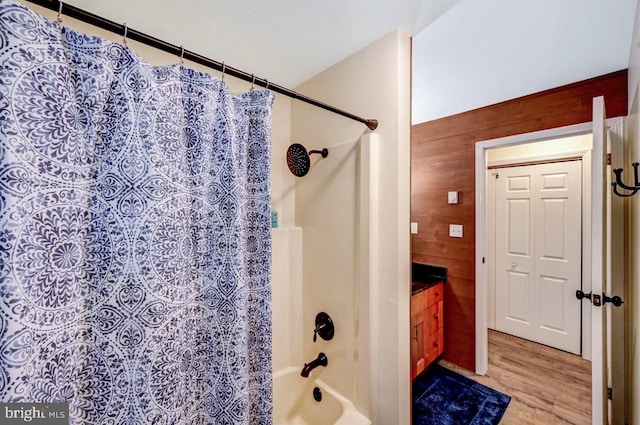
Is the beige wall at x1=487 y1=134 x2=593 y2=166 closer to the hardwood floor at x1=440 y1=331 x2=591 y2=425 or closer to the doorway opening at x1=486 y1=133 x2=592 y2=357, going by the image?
the doorway opening at x1=486 y1=133 x2=592 y2=357

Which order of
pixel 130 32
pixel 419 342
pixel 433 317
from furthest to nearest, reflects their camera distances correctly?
pixel 433 317, pixel 419 342, pixel 130 32

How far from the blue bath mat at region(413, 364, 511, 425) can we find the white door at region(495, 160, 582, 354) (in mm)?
1336

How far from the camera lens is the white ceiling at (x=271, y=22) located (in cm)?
105

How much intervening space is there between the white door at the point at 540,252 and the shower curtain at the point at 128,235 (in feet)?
10.9

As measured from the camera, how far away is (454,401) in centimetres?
195

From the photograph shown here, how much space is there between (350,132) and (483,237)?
1.79m

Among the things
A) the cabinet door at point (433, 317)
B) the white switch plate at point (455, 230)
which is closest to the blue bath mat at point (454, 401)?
the cabinet door at point (433, 317)

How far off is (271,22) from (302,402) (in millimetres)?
2191

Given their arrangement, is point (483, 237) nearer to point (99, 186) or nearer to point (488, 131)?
point (488, 131)

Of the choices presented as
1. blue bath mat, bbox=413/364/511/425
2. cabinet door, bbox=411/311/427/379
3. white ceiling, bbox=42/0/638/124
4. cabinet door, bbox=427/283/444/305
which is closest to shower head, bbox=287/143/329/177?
white ceiling, bbox=42/0/638/124

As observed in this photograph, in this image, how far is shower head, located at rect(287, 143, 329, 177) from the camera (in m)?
1.57

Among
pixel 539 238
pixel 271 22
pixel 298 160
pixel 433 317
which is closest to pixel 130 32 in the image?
pixel 271 22

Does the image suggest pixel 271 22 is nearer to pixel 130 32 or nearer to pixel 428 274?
pixel 130 32

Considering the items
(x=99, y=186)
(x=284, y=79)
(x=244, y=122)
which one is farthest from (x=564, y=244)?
(x=99, y=186)
